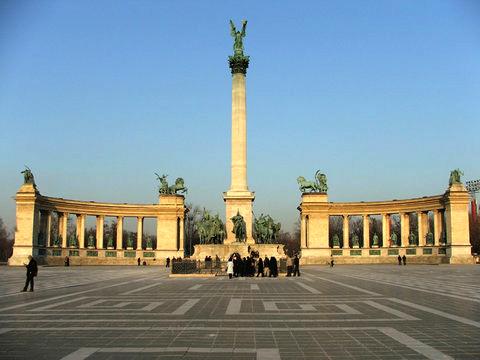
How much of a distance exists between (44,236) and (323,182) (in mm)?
43835

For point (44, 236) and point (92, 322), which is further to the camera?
point (44, 236)

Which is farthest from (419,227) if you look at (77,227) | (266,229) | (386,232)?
(77,227)

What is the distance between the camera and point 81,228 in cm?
8444

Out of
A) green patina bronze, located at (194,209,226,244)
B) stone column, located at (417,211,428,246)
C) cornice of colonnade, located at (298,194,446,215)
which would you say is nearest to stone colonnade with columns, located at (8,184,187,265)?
cornice of colonnade, located at (298,194,446,215)

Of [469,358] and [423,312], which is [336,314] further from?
[469,358]

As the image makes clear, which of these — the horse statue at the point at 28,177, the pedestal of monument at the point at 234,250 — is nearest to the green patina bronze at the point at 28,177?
the horse statue at the point at 28,177

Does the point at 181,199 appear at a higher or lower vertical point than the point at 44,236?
higher

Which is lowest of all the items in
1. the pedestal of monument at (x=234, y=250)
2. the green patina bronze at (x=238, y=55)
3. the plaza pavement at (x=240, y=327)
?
the plaza pavement at (x=240, y=327)

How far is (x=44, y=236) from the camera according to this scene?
7975 centimetres

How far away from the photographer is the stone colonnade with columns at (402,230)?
75.2 m

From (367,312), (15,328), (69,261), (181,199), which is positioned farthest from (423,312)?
(181,199)

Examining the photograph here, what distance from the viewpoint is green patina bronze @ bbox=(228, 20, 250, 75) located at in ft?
205

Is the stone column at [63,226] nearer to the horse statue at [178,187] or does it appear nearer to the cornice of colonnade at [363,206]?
the horse statue at [178,187]

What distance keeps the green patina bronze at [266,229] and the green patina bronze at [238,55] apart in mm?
17273
